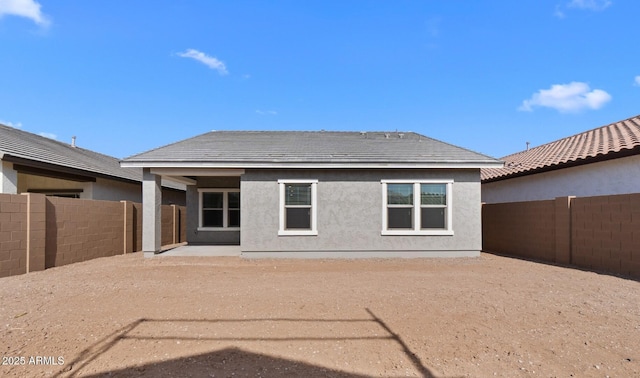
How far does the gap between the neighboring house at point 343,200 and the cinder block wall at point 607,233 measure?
2733 millimetres

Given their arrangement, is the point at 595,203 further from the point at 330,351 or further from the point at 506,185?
the point at 330,351

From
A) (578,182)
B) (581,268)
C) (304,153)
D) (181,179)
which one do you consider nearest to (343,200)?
(304,153)

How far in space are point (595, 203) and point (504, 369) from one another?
8.16 metres

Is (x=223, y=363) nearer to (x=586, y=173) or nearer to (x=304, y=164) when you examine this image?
(x=304, y=164)

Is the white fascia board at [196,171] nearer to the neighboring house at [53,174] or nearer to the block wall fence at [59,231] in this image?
the block wall fence at [59,231]

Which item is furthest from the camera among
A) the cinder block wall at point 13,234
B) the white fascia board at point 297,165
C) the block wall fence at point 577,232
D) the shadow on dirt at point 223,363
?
the white fascia board at point 297,165

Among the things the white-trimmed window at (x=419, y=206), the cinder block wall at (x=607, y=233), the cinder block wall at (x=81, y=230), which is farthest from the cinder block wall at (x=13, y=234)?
the cinder block wall at (x=607, y=233)

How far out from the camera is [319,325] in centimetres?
510

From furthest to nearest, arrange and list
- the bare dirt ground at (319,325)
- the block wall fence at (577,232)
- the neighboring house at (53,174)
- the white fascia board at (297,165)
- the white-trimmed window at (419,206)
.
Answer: the white-trimmed window at (419,206) < the white fascia board at (297,165) < the neighboring house at (53,174) < the block wall fence at (577,232) < the bare dirt ground at (319,325)

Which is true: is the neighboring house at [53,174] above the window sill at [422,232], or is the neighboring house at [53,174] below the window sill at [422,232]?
above

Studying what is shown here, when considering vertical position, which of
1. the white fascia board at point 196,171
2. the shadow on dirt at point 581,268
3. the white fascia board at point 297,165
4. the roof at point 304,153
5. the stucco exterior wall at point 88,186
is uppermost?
the roof at point 304,153

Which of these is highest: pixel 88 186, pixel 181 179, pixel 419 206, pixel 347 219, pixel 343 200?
pixel 181 179

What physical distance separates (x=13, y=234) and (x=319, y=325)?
8132mm

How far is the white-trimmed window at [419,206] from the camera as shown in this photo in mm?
11820
